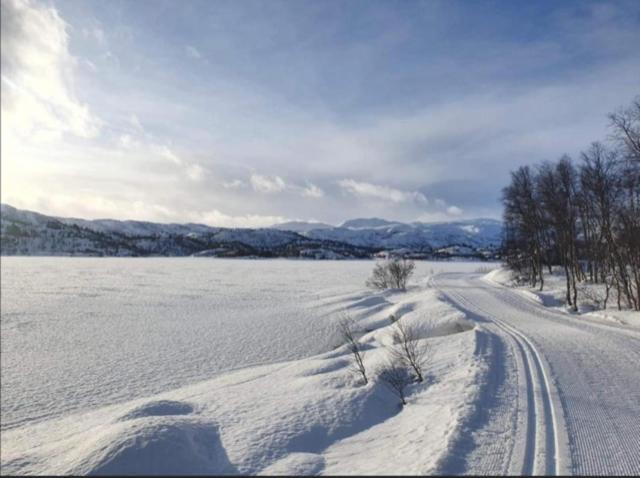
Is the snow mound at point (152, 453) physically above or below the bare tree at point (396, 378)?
above

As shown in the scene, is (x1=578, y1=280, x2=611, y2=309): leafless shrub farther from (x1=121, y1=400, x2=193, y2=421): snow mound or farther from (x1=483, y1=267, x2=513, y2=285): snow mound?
(x1=121, y1=400, x2=193, y2=421): snow mound

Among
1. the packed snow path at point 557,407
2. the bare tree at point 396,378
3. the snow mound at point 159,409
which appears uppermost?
the packed snow path at point 557,407

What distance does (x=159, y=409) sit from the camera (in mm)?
10016

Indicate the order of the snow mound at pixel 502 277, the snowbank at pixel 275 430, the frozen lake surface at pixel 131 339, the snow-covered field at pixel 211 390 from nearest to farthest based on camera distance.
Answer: the snowbank at pixel 275 430, the snow-covered field at pixel 211 390, the frozen lake surface at pixel 131 339, the snow mound at pixel 502 277

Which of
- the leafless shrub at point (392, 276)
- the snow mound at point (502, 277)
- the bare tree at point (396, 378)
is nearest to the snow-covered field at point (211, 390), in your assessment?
the bare tree at point (396, 378)

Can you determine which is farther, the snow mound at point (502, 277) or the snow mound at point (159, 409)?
the snow mound at point (502, 277)

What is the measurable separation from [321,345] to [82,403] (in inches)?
505

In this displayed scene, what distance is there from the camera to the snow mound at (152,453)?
6.28 meters

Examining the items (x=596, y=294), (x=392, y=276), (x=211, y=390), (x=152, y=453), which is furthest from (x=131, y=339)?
(x=392, y=276)

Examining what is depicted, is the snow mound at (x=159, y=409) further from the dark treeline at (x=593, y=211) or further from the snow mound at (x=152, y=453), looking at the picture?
the dark treeline at (x=593, y=211)

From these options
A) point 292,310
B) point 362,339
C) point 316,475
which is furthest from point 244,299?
point 316,475

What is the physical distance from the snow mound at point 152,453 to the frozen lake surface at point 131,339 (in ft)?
28.4

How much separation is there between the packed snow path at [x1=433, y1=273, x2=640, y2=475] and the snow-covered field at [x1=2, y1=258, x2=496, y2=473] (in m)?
0.71

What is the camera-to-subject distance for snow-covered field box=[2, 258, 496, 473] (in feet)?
23.3
